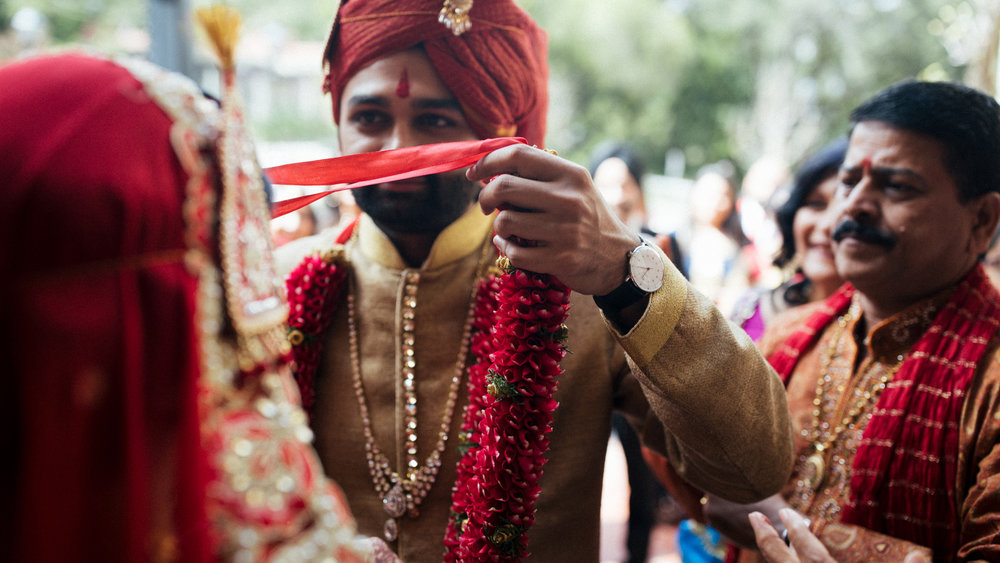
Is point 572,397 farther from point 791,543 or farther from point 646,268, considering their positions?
point 791,543

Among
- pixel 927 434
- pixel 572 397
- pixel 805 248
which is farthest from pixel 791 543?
pixel 805 248

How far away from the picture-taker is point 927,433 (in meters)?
2.00

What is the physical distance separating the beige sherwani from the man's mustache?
787mm

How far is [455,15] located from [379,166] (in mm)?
491

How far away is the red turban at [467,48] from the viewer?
6.07 ft

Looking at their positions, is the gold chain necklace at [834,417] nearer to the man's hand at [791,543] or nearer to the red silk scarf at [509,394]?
the man's hand at [791,543]

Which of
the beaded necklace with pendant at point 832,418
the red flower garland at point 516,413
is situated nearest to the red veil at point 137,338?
the red flower garland at point 516,413

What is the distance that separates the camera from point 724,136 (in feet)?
108

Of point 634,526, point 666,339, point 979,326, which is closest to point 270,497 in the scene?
point 666,339

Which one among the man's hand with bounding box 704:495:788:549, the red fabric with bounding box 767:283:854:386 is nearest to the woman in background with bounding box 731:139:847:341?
the red fabric with bounding box 767:283:854:386

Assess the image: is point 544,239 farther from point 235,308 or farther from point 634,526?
point 634,526

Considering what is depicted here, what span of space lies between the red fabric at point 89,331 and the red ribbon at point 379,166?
Answer: 73 centimetres

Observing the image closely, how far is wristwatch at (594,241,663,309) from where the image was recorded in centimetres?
141

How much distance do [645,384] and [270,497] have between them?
875 mm
